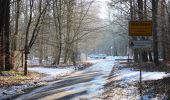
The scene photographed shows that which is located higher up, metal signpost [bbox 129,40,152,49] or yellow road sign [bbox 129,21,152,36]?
yellow road sign [bbox 129,21,152,36]

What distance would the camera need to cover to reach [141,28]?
57.6 ft

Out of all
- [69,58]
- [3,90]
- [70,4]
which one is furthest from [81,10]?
[3,90]

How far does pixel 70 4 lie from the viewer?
5484cm

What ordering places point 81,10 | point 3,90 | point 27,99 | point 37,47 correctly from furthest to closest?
point 37,47 < point 81,10 < point 3,90 < point 27,99

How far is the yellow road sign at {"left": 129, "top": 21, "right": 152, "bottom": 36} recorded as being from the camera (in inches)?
686

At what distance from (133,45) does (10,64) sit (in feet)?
55.2

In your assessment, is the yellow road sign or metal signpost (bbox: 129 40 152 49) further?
metal signpost (bbox: 129 40 152 49)

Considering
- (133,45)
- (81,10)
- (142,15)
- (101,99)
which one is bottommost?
(101,99)

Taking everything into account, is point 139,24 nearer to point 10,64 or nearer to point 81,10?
point 10,64

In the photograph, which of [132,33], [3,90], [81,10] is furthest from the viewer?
[81,10]

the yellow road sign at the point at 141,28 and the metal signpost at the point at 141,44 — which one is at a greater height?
the yellow road sign at the point at 141,28

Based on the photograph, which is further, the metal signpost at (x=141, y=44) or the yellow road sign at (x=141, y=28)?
the metal signpost at (x=141, y=44)

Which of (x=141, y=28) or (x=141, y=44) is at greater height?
(x=141, y=28)

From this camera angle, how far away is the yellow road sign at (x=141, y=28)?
1742 cm
